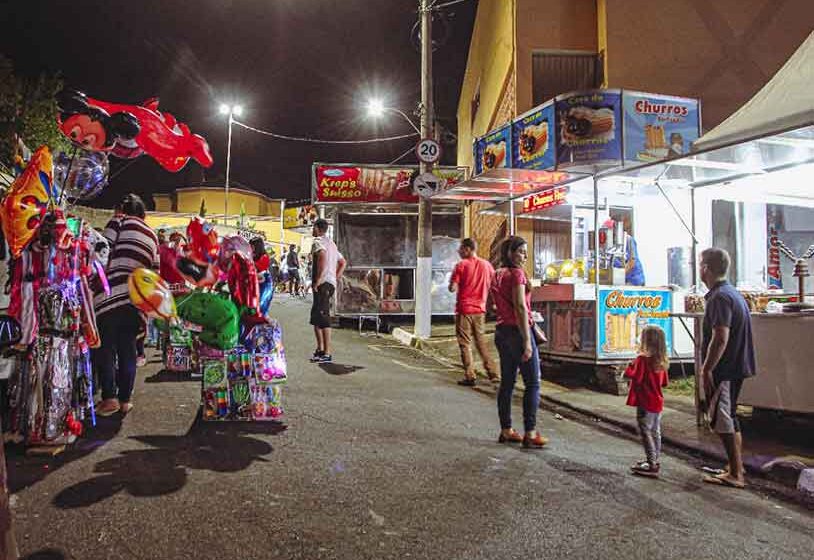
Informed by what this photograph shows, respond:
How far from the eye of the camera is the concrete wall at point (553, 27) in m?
14.0

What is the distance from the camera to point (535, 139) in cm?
902

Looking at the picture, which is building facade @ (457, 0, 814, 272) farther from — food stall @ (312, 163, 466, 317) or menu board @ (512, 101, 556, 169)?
menu board @ (512, 101, 556, 169)

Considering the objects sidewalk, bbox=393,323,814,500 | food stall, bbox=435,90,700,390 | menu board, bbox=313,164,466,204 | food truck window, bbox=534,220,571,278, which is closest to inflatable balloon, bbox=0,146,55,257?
sidewalk, bbox=393,323,814,500

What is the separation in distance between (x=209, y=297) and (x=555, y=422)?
149 inches

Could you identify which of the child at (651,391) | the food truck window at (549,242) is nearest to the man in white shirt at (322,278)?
the child at (651,391)

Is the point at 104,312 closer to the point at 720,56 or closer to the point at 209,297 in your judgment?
the point at 209,297

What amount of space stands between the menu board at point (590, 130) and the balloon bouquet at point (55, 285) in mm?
5503

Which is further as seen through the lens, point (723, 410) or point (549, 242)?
point (549, 242)

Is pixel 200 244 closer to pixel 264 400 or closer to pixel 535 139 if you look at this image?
pixel 264 400

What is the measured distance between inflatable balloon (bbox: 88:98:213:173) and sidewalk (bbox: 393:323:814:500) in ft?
15.6

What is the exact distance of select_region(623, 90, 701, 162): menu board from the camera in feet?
28.0

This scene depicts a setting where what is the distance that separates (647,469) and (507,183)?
609 cm

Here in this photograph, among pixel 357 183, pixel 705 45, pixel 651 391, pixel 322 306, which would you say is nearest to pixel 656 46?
pixel 705 45

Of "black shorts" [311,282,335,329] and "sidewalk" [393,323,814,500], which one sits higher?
"black shorts" [311,282,335,329]
